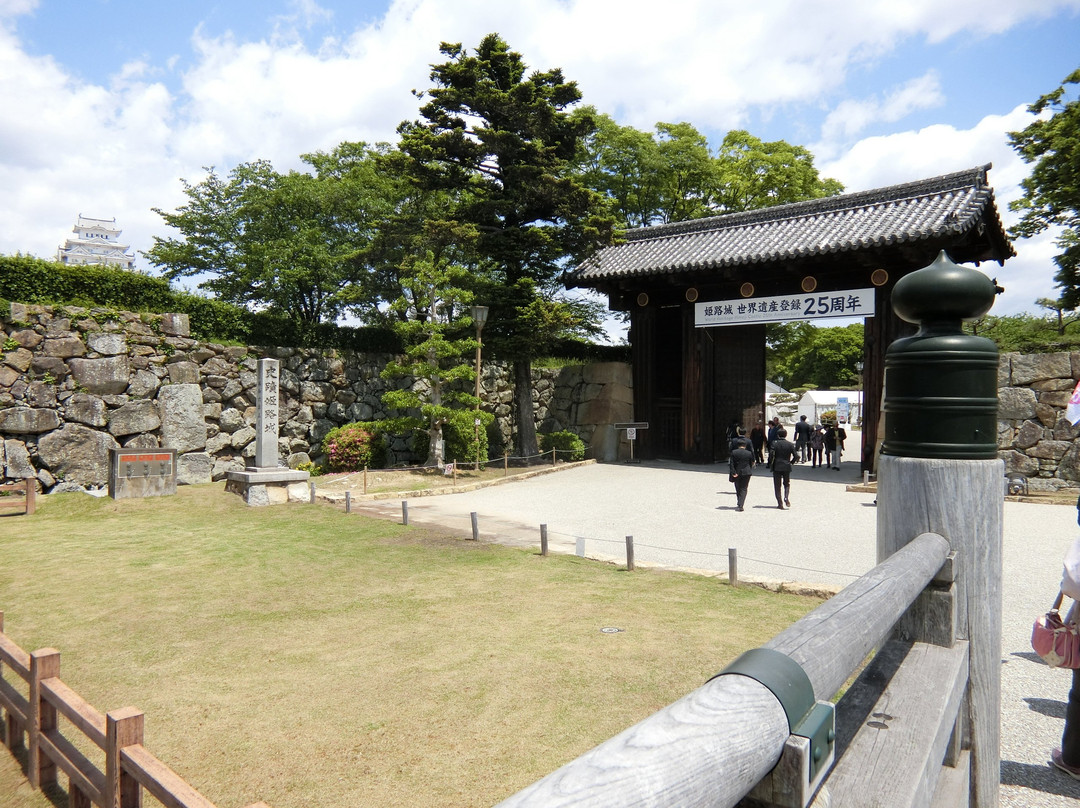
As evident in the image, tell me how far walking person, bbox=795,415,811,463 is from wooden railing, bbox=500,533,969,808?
752 inches

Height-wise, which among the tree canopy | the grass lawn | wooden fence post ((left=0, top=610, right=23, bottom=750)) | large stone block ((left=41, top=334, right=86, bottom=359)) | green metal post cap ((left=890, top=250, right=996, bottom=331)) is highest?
the tree canopy

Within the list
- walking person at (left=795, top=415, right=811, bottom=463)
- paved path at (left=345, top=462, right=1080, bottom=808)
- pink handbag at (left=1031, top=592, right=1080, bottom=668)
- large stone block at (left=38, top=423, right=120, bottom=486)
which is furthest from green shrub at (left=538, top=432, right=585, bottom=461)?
pink handbag at (left=1031, top=592, right=1080, bottom=668)

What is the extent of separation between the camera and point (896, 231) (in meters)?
14.6

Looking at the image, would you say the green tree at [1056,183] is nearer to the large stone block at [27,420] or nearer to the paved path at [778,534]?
the paved path at [778,534]

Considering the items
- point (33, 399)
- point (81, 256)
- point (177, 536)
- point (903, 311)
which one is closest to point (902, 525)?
point (903, 311)

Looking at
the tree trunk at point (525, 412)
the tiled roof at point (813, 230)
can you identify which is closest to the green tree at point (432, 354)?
the tree trunk at point (525, 412)

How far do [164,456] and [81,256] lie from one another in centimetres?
6338

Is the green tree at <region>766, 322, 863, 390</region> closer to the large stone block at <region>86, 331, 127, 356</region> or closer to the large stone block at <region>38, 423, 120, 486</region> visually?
the large stone block at <region>86, 331, 127, 356</region>

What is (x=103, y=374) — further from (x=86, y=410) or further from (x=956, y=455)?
(x=956, y=455)

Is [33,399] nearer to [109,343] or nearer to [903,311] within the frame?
[109,343]

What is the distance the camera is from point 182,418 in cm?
1503

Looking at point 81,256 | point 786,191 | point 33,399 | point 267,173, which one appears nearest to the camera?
point 33,399

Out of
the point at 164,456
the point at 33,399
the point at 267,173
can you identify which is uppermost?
the point at 267,173

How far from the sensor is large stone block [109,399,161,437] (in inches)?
546
